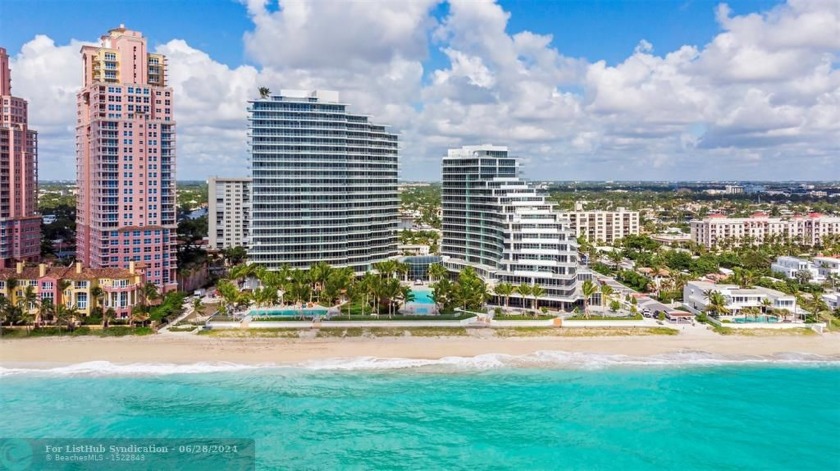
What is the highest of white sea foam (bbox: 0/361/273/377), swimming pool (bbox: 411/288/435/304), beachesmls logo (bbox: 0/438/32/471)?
swimming pool (bbox: 411/288/435/304)

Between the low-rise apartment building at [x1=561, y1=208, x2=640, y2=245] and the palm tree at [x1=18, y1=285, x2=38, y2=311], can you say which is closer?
the palm tree at [x1=18, y1=285, x2=38, y2=311]

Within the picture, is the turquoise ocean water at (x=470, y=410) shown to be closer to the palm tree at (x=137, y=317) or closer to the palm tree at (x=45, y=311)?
the palm tree at (x=137, y=317)

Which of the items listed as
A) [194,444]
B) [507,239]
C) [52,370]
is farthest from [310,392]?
[507,239]

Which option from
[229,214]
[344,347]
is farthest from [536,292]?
[229,214]

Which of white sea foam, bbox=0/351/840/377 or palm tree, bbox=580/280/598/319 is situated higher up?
palm tree, bbox=580/280/598/319

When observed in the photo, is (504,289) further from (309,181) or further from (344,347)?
(309,181)

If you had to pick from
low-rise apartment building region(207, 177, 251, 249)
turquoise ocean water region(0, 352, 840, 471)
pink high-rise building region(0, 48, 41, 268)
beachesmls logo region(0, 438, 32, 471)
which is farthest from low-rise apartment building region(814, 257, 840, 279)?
pink high-rise building region(0, 48, 41, 268)

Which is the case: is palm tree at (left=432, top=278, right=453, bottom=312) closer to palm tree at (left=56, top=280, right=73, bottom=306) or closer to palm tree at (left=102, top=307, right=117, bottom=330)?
palm tree at (left=102, top=307, right=117, bottom=330)
